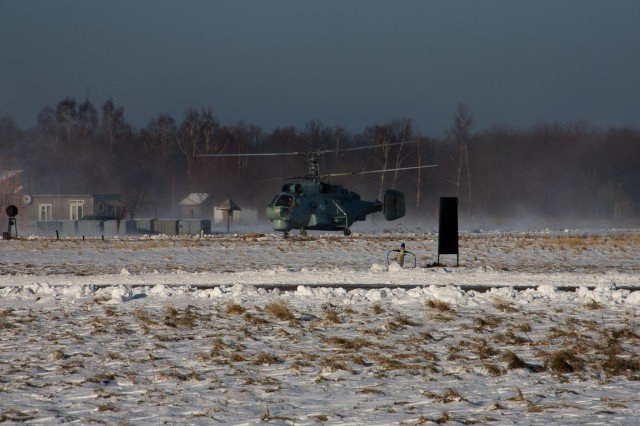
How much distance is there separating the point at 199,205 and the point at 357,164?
23625 mm

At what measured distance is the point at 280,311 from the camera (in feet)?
48.2

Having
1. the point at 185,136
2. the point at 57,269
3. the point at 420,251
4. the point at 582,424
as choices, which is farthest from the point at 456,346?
the point at 185,136

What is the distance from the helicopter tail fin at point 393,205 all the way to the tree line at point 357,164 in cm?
4709

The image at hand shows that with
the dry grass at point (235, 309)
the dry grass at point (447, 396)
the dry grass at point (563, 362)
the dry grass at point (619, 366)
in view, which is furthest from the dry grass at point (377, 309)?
the dry grass at point (447, 396)

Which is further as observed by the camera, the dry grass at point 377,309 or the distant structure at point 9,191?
the distant structure at point 9,191

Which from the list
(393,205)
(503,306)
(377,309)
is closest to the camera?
(377,309)

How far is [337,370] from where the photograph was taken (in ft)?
33.4

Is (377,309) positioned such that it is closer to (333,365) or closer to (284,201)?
(333,365)

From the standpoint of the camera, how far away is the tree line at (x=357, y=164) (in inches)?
4038

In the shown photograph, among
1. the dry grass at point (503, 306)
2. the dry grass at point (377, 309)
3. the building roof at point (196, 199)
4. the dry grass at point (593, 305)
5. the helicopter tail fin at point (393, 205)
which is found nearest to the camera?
the dry grass at point (377, 309)

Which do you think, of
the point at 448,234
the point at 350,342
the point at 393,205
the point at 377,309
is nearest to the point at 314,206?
the point at 393,205

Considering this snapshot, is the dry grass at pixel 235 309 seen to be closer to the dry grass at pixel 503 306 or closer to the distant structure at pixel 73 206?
the dry grass at pixel 503 306

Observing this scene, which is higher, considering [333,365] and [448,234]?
[448,234]

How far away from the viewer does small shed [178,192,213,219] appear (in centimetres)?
8988
